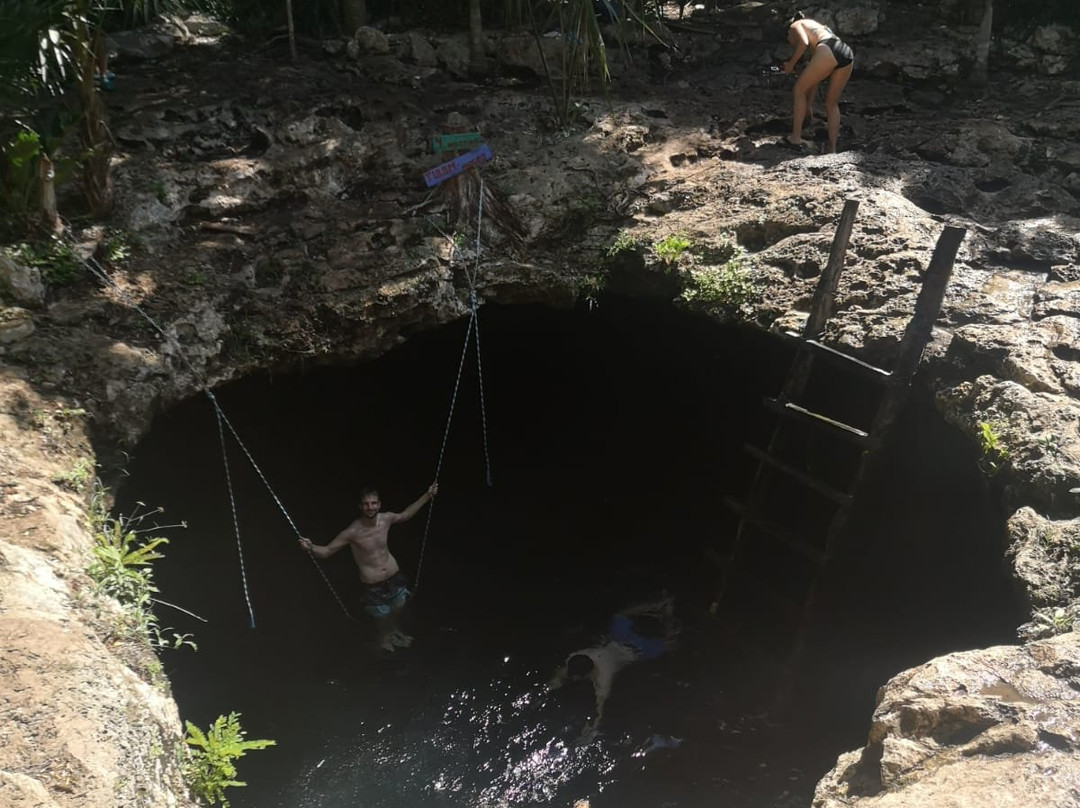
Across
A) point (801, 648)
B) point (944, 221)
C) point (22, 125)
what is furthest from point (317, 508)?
point (944, 221)

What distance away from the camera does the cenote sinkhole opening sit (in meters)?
6.00

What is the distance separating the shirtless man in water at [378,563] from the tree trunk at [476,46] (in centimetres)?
464

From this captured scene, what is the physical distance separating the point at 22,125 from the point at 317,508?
414 centimetres

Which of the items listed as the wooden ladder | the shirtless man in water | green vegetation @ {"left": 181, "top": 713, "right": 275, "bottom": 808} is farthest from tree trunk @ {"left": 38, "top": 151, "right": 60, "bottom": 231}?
the wooden ladder

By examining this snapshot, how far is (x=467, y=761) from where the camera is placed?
20.5 ft

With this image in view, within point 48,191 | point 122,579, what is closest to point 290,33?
point 48,191

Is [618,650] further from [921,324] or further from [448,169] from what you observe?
[448,169]

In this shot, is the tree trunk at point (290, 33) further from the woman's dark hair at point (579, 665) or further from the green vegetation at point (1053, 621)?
the green vegetation at point (1053, 621)

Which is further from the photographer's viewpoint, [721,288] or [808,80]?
[808,80]

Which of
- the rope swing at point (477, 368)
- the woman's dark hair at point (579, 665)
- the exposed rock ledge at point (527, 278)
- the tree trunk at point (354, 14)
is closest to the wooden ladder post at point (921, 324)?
the exposed rock ledge at point (527, 278)

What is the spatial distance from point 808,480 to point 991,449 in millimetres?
1386

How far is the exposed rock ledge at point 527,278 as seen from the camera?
132 inches

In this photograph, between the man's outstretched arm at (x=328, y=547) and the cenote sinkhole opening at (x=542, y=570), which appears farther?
the man's outstretched arm at (x=328, y=547)

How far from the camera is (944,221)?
6332mm
